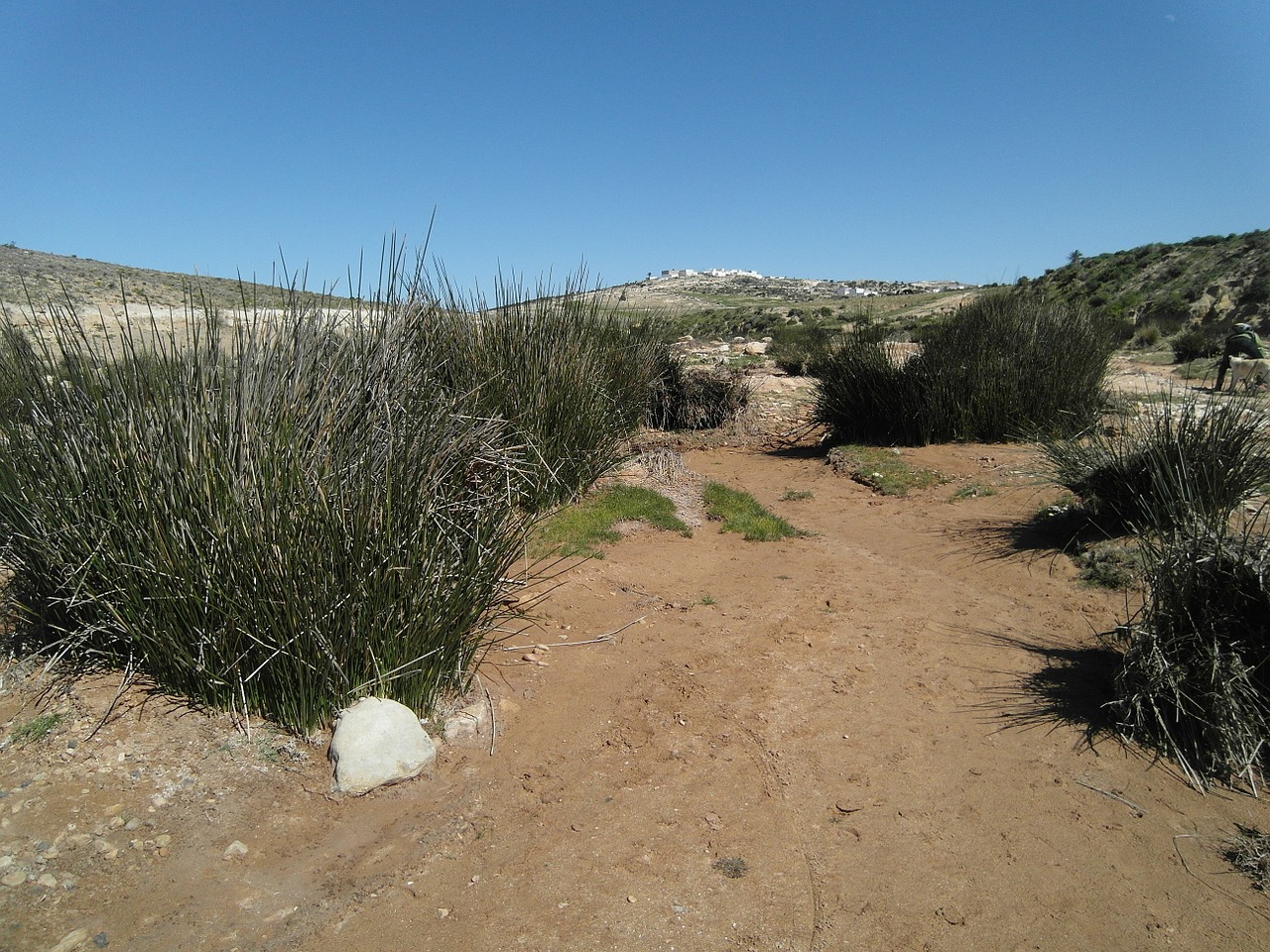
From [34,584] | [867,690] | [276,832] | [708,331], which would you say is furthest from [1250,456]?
[708,331]

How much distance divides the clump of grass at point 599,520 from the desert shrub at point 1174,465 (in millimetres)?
3521

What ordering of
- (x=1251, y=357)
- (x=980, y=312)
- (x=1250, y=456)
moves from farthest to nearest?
(x=1251, y=357) < (x=980, y=312) < (x=1250, y=456)

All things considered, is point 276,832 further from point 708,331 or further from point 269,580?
point 708,331

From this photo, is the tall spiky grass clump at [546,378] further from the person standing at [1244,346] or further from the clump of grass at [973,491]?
the person standing at [1244,346]

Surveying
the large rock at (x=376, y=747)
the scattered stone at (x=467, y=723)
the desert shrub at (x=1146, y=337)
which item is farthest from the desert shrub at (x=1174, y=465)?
the desert shrub at (x=1146, y=337)

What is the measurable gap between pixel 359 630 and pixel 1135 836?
350cm

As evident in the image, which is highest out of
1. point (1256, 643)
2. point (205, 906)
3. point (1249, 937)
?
point (1256, 643)

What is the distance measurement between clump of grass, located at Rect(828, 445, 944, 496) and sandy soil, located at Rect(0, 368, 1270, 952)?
4161mm

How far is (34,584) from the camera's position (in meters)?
3.97

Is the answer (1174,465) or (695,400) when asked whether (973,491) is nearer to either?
(1174,465)

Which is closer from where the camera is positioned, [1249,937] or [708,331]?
[1249,937]

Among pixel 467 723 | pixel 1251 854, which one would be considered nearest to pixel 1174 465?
pixel 1251 854

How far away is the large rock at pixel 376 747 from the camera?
3504mm

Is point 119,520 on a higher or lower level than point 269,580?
higher
